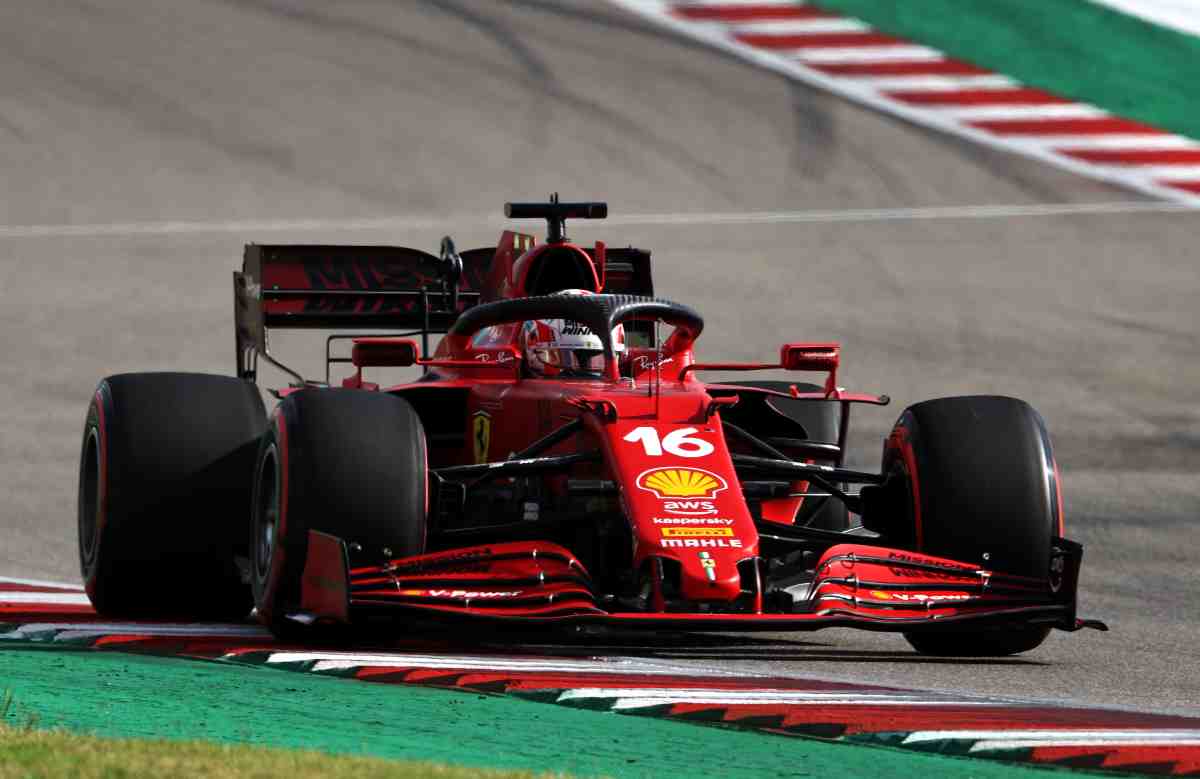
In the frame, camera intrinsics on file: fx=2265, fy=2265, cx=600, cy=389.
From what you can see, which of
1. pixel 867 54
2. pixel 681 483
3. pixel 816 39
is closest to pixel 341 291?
pixel 681 483

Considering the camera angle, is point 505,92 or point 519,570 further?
point 505,92

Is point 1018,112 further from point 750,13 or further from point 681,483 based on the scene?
point 681,483

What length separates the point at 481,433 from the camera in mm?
9398

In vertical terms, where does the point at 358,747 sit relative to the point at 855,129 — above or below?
below

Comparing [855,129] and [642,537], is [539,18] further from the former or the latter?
[642,537]

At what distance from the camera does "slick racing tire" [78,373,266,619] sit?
30.3 feet

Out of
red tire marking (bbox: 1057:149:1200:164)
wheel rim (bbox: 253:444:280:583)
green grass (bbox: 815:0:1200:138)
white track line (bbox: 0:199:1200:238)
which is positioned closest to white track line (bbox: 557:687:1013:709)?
wheel rim (bbox: 253:444:280:583)

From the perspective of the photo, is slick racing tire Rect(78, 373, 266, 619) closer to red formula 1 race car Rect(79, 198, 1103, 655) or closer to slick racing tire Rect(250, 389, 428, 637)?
red formula 1 race car Rect(79, 198, 1103, 655)

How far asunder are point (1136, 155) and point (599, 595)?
1976cm

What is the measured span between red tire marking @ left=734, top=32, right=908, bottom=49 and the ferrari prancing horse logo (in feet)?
66.8

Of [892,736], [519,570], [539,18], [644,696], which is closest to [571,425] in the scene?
[519,570]

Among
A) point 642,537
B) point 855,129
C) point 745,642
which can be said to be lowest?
point 745,642

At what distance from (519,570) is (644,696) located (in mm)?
1340

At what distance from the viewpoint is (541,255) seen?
10391 mm
